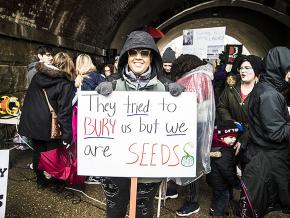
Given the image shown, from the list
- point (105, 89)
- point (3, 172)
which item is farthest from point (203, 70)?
→ point (3, 172)

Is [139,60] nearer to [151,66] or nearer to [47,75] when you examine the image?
[151,66]

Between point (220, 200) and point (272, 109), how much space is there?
1317 mm

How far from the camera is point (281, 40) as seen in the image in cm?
1373

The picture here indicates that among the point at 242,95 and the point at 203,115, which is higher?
the point at 242,95

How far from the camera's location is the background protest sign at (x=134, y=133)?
2217 mm

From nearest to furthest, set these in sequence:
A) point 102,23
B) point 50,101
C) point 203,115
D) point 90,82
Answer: point 203,115 < point 50,101 < point 90,82 < point 102,23

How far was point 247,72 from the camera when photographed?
11.1 feet

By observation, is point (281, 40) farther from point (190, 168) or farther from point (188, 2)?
point (190, 168)

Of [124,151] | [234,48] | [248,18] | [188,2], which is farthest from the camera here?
[248,18]

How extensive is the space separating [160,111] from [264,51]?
51.6 feet

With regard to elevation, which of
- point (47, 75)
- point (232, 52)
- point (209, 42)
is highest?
point (209, 42)

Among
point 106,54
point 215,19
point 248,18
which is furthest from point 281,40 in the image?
point 106,54

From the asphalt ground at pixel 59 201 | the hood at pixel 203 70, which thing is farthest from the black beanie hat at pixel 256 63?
the asphalt ground at pixel 59 201

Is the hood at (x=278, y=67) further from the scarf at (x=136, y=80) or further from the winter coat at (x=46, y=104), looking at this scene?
the winter coat at (x=46, y=104)
